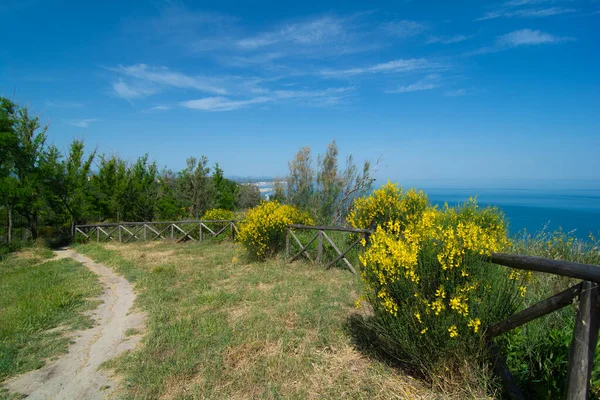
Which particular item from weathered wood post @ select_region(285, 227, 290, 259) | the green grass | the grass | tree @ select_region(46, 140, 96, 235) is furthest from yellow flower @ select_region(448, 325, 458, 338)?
tree @ select_region(46, 140, 96, 235)

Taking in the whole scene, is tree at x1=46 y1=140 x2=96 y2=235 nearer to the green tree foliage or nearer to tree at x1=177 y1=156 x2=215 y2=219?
tree at x1=177 y1=156 x2=215 y2=219

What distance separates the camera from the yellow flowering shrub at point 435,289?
8.64 feet

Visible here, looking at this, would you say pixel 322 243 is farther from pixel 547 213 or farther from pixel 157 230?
pixel 547 213

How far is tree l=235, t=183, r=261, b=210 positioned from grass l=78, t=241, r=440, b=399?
2576 cm

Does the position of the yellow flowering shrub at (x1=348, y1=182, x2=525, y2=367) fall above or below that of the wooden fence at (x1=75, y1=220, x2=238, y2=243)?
Result: above

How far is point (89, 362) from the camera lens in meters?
3.92

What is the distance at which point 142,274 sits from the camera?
27.1 feet

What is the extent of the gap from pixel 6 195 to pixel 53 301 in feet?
38.2

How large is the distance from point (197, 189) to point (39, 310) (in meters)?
18.7

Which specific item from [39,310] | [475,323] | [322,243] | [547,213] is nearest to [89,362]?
[39,310]

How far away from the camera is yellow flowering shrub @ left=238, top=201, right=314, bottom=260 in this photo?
8.49 meters

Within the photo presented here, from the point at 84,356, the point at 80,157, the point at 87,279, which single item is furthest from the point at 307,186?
the point at 80,157

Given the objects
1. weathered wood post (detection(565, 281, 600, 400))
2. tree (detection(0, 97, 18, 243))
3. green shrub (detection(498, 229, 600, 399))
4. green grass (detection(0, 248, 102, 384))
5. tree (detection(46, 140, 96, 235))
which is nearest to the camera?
weathered wood post (detection(565, 281, 600, 400))

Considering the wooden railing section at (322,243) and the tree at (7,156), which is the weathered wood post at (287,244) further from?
the tree at (7,156)
